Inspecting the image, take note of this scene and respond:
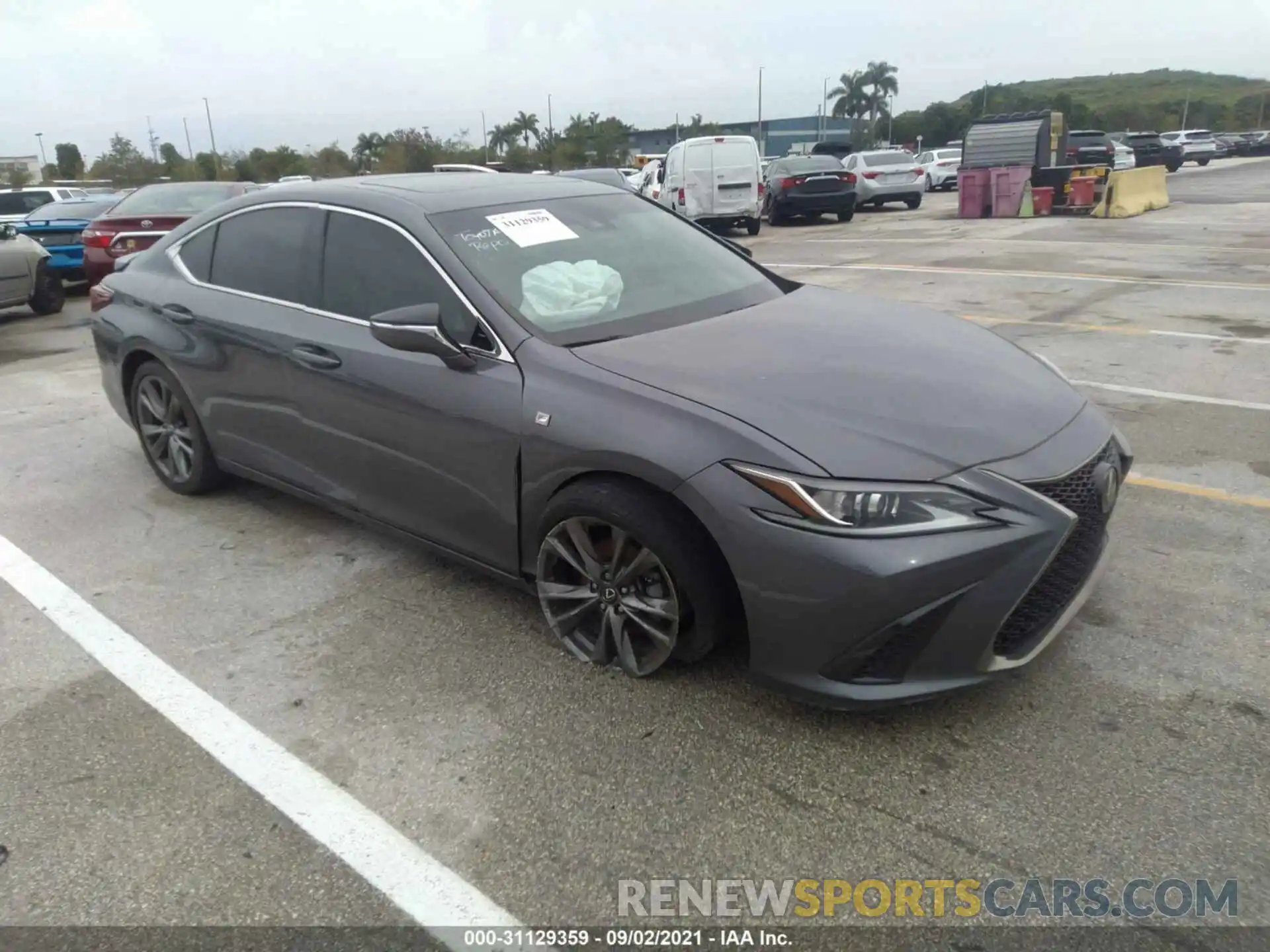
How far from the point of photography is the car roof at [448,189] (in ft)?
12.5

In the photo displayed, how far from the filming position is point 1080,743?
274cm

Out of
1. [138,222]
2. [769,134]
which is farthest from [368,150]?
[138,222]

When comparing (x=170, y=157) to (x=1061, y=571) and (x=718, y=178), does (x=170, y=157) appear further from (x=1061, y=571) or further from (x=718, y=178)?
(x=1061, y=571)

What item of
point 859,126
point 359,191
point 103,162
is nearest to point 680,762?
point 359,191

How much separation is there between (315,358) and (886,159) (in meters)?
23.2

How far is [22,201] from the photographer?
19.0 m

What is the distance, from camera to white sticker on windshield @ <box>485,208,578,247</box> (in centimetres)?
364

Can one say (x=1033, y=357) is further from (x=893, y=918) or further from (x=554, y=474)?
(x=893, y=918)

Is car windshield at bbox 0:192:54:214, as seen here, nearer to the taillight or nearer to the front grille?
the taillight

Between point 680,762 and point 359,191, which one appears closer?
point 680,762

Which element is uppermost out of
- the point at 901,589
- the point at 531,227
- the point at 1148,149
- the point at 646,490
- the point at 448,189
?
the point at 448,189

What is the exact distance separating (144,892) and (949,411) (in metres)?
2.48

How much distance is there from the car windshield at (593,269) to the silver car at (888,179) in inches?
843

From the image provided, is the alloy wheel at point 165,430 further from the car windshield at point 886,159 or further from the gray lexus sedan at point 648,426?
the car windshield at point 886,159
